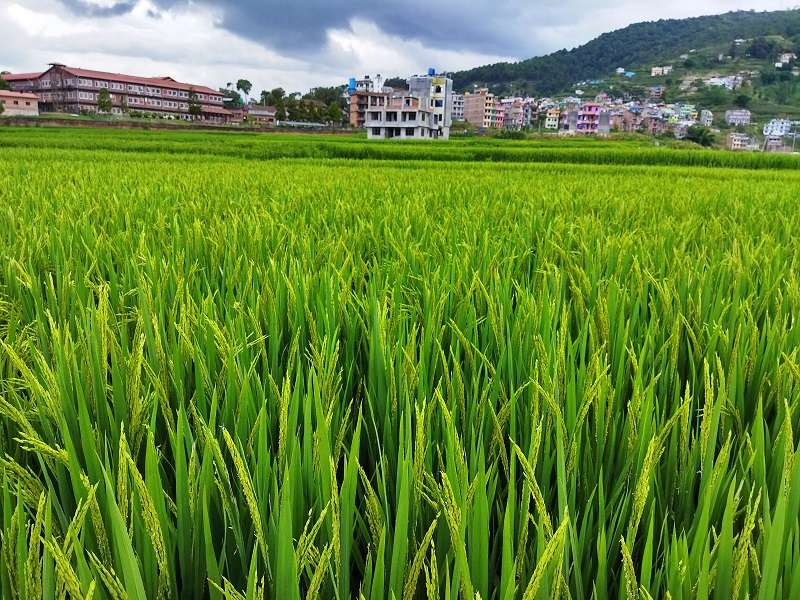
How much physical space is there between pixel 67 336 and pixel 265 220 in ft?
6.53

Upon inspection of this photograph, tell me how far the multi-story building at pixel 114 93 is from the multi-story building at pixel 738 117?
88201 mm

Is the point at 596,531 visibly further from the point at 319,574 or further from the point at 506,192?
the point at 506,192

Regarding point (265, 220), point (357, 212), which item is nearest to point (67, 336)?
point (265, 220)

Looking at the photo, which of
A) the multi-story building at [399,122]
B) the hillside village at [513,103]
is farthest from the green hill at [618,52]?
the multi-story building at [399,122]

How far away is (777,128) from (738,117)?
8017 millimetres

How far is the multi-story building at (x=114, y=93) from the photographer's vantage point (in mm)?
79688

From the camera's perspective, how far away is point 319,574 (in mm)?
415

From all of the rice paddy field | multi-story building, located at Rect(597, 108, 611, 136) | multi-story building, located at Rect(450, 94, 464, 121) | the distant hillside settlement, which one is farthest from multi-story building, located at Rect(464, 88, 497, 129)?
the rice paddy field

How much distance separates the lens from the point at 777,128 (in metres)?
95.2

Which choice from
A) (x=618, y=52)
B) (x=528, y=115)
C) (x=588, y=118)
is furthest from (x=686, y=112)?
(x=618, y=52)

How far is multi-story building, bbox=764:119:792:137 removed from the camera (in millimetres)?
94375

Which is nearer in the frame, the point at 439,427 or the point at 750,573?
the point at 750,573

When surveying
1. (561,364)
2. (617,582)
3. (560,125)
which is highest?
(560,125)

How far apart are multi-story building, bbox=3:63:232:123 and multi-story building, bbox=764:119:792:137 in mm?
88536
